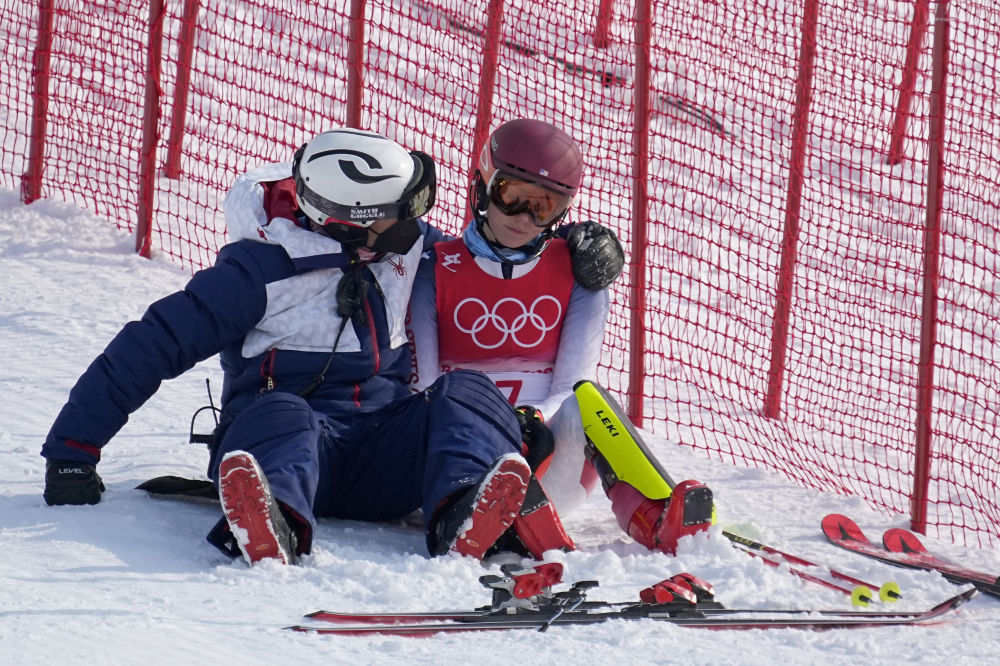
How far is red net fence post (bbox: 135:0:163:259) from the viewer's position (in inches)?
250

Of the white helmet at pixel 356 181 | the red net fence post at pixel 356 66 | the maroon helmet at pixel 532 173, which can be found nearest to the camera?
the white helmet at pixel 356 181

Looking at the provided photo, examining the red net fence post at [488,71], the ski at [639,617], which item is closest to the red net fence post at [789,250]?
the red net fence post at [488,71]

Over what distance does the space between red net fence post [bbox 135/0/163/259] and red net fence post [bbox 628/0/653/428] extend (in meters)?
2.65

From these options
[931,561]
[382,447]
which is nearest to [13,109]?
[382,447]

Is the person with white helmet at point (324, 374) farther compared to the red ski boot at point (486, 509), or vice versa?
the person with white helmet at point (324, 374)

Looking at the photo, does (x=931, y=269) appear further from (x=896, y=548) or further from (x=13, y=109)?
(x=13, y=109)

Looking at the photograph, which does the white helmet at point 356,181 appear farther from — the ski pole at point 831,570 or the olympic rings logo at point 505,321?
the ski pole at point 831,570

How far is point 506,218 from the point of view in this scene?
3.96 m

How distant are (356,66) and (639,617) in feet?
11.8

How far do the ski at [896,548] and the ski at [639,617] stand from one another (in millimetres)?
404

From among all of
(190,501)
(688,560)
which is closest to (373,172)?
(190,501)

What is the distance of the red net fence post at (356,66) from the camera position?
561cm

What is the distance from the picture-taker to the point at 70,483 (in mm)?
3367

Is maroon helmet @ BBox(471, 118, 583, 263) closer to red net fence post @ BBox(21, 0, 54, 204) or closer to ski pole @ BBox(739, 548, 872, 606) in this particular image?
ski pole @ BBox(739, 548, 872, 606)
